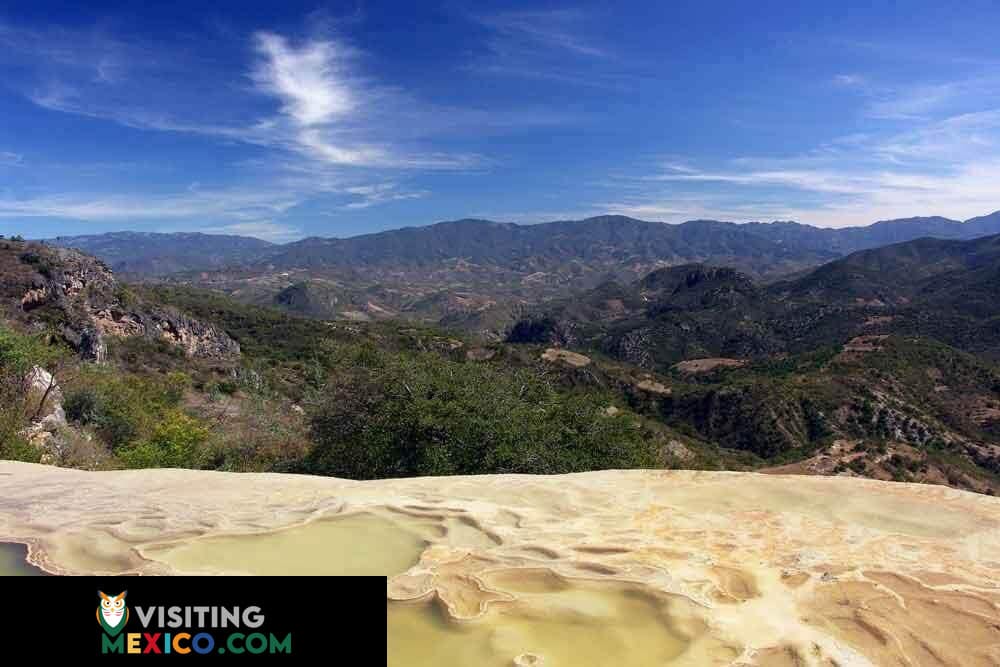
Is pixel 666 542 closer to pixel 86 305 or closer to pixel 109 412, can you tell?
pixel 109 412

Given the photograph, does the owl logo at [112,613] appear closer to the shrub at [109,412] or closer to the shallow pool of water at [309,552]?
the shallow pool of water at [309,552]

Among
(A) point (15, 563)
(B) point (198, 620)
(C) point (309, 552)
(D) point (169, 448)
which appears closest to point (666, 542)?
(C) point (309, 552)

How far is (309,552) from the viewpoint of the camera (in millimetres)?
6848

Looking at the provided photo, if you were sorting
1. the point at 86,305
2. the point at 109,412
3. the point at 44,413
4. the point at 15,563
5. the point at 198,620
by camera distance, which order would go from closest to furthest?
the point at 198,620 < the point at 15,563 < the point at 44,413 < the point at 109,412 < the point at 86,305

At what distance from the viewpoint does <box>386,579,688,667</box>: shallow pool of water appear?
4.63 m

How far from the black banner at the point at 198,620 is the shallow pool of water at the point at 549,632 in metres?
0.90

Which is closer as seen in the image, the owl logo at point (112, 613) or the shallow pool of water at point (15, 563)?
the owl logo at point (112, 613)

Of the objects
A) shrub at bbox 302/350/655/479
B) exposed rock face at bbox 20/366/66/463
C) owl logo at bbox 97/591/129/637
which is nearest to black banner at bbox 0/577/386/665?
owl logo at bbox 97/591/129/637

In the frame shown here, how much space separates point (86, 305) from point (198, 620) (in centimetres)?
7258

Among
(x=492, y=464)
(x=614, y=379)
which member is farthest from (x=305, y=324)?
(x=492, y=464)

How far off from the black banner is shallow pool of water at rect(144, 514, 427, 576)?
223 centimetres

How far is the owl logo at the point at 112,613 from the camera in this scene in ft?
12.9

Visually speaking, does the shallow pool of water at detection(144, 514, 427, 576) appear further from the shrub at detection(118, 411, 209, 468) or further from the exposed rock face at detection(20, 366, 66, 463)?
the shrub at detection(118, 411, 209, 468)

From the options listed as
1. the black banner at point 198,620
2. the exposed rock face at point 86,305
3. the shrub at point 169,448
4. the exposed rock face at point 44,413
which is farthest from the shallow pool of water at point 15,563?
the exposed rock face at point 86,305
